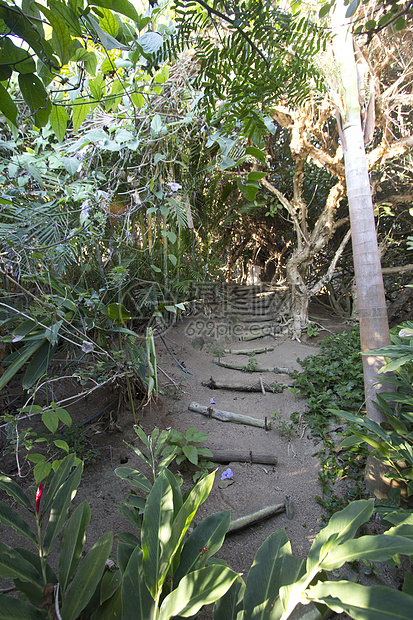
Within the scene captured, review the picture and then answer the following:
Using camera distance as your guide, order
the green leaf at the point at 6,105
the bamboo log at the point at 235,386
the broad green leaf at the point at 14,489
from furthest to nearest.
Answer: the bamboo log at the point at 235,386 < the broad green leaf at the point at 14,489 < the green leaf at the point at 6,105

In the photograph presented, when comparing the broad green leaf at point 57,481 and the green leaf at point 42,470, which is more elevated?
the broad green leaf at point 57,481

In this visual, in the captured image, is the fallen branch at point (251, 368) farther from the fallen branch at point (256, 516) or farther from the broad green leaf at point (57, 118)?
the broad green leaf at point (57, 118)

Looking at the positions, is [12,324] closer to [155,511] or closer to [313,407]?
[155,511]

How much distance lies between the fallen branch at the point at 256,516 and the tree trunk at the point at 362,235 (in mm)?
479

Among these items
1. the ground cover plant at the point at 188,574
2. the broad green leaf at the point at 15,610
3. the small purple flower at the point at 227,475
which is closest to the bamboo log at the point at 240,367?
the small purple flower at the point at 227,475

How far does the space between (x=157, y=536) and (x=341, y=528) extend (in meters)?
0.40

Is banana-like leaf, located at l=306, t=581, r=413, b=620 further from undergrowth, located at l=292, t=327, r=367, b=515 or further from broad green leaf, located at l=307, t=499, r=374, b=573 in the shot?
undergrowth, located at l=292, t=327, r=367, b=515

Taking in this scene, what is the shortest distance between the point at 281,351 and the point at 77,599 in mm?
3603

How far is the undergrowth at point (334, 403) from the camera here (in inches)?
66.2

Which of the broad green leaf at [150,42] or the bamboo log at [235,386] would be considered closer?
the broad green leaf at [150,42]

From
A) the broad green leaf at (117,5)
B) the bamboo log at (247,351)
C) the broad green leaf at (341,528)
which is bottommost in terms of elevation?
the bamboo log at (247,351)

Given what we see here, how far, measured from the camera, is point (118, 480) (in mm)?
1716

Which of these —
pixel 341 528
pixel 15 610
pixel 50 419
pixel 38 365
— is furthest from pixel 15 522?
pixel 38 365

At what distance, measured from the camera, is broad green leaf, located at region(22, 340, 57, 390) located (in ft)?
4.99
